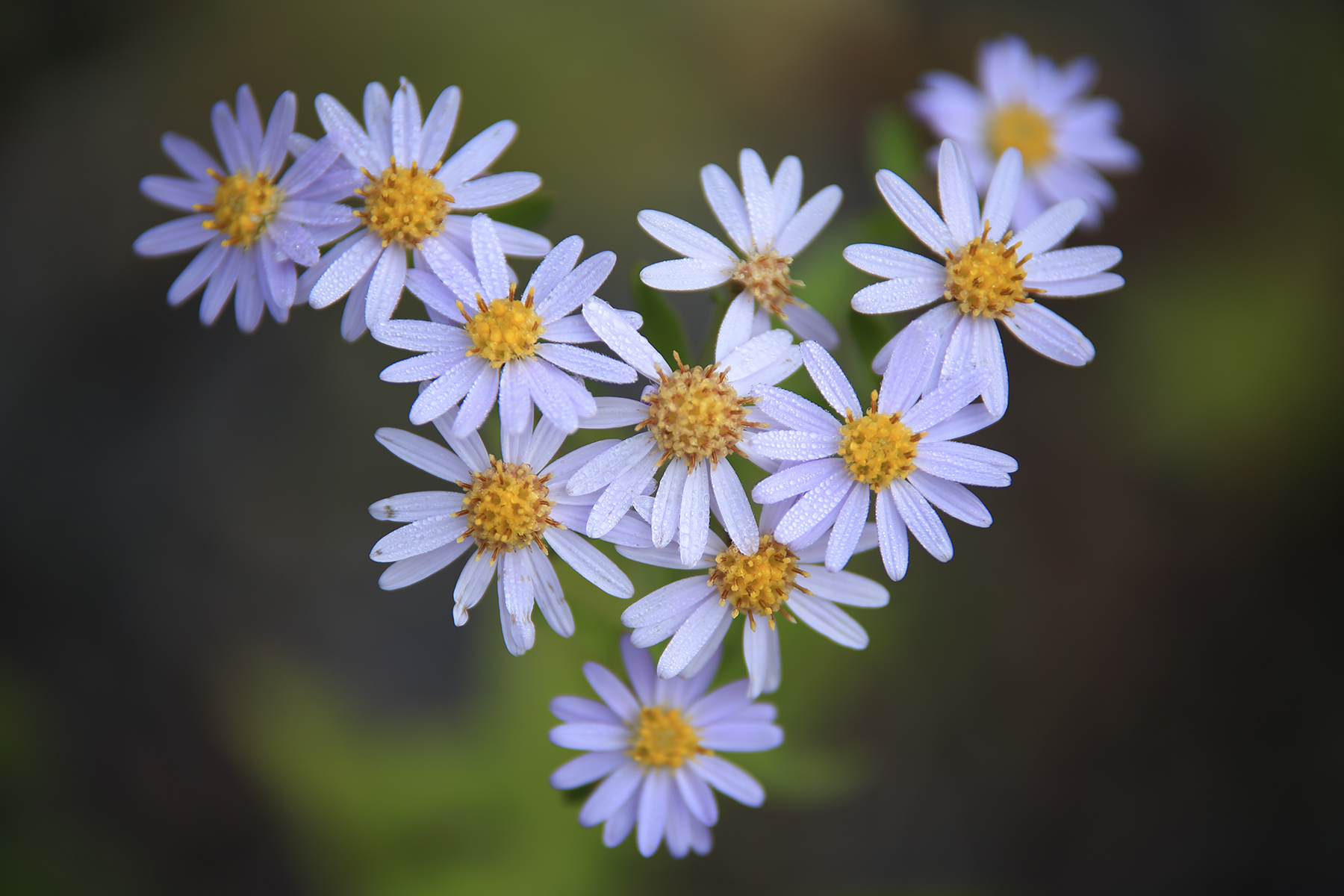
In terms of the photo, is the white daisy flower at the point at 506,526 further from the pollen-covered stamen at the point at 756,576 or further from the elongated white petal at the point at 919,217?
the elongated white petal at the point at 919,217

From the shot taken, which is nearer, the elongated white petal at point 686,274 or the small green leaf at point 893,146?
the elongated white petal at point 686,274

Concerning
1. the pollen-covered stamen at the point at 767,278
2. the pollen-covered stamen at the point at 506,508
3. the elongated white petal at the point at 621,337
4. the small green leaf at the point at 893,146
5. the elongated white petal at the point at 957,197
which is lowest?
the pollen-covered stamen at the point at 506,508

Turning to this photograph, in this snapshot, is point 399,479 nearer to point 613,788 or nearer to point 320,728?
point 320,728

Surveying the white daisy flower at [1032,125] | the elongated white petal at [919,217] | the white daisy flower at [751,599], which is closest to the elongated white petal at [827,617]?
the white daisy flower at [751,599]

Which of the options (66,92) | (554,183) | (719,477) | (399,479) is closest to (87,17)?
(66,92)

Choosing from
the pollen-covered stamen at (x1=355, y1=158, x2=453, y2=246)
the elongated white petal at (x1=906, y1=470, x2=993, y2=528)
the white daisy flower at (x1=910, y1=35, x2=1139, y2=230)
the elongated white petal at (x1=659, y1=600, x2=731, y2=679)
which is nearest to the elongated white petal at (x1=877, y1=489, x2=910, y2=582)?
the elongated white petal at (x1=906, y1=470, x2=993, y2=528)

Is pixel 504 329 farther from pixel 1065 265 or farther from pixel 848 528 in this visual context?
pixel 1065 265
